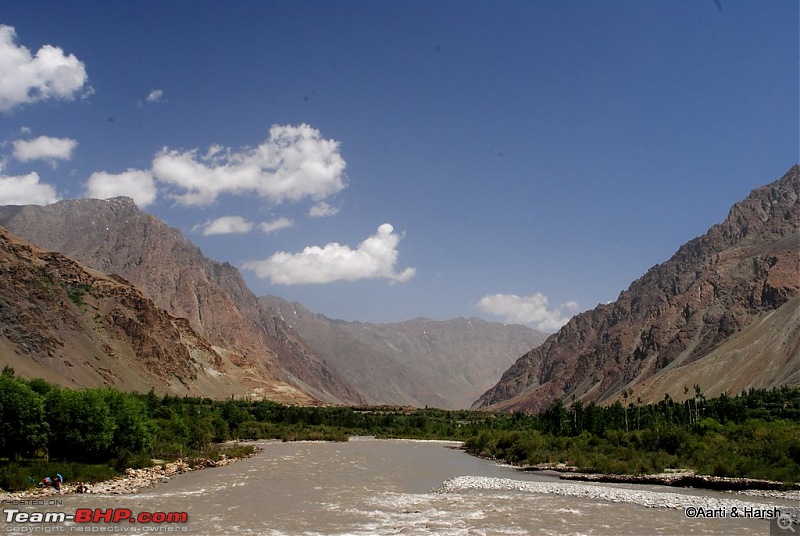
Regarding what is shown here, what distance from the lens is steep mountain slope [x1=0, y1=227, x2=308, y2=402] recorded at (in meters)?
118

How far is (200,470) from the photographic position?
50750 mm

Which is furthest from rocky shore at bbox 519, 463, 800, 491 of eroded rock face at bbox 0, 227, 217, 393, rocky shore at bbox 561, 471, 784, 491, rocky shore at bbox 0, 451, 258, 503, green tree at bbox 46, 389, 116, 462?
eroded rock face at bbox 0, 227, 217, 393

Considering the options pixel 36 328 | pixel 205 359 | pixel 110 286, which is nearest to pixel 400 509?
pixel 36 328

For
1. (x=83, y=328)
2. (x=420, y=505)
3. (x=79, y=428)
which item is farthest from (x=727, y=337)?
(x=79, y=428)

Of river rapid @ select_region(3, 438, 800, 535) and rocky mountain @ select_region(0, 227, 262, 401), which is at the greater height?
rocky mountain @ select_region(0, 227, 262, 401)

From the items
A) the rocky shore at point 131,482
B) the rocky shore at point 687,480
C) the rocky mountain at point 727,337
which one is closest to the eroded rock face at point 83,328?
the rocky shore at point 131,482

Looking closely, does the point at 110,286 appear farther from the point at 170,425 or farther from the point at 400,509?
the point at 400,509

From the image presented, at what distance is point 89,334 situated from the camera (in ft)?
455

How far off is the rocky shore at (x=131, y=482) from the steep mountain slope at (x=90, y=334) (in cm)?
6880

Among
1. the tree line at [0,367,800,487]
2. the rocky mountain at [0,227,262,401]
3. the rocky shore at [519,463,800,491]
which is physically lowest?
the rocky shore at [519,463,800,491]

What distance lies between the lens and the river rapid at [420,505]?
88.1ft

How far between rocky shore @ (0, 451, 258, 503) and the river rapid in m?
1.12

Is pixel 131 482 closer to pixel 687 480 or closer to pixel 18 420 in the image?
pixel 18 420

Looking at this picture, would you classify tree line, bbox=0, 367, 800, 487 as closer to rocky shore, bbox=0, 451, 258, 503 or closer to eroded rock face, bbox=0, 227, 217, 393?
rocky shore, bbox=0, 451, 258, 503
